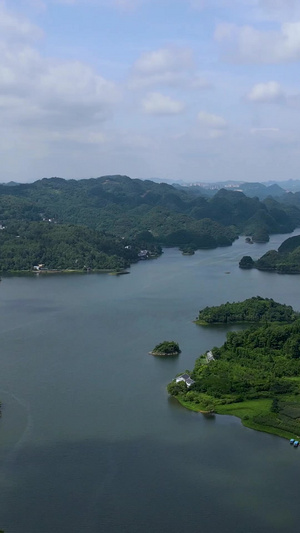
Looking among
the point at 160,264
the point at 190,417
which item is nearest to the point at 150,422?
the point at 190,417

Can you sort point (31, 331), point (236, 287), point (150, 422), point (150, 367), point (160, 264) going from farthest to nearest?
point (160, 264), point (236, 287), point (31, 331), point (150, 367), point (150, 422)

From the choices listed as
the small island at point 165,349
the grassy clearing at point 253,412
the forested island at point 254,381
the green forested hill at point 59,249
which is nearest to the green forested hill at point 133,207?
the green forested hill at point 59,249

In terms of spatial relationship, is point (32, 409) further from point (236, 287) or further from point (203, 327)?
point (236, 287)

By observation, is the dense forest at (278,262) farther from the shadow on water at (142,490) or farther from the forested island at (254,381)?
the shadow on water at (142,490)

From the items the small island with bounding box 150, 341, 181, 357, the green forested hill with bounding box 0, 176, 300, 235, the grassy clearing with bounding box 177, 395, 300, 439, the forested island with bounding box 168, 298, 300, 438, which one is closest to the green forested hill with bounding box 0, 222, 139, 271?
the green forested hill with bounding box 0, 176, 300, 235

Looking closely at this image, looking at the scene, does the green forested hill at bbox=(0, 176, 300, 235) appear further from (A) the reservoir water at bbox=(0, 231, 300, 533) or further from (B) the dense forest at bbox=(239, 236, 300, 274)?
(A) the reservoir water at bbox=(0, 231, 300, 533)

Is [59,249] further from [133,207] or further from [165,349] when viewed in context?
[133,207]
